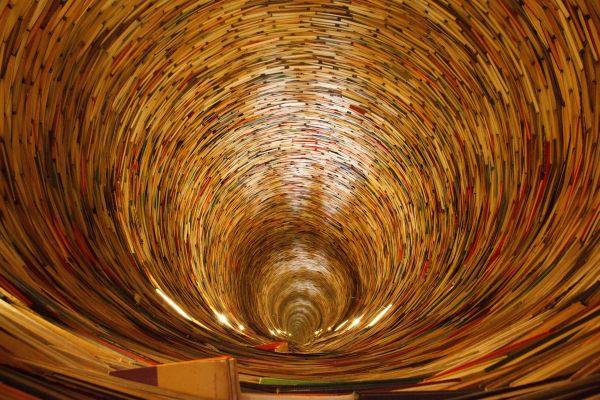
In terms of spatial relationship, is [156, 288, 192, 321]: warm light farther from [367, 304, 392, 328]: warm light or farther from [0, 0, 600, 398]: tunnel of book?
[367, 304, 392, 328]: warm light

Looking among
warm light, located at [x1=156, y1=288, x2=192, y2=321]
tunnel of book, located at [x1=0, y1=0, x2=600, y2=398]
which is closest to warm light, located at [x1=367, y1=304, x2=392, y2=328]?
tunnel of book, located at [x1=0, y1=0, x2=600, y2=398]

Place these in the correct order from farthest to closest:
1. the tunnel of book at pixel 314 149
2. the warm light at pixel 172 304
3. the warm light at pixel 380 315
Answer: the warm light at pixel 380 315 → the warm light at pixel 172 304 → the tunnel of book at pixel 314 149

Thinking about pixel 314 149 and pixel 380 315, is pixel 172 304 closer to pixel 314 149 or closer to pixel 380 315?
pixel 380 315

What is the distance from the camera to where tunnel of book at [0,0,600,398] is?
65 centimetres

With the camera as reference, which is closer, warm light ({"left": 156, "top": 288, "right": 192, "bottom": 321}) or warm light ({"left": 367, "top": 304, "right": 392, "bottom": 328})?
warm light ({"left": 156, "top": 288, "right": 192, "bottom": 321})

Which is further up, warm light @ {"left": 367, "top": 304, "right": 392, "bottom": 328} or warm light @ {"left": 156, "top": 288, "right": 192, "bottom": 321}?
warm light @ {"left": 367, "top": 304, "right": 392, "bottom": 328}

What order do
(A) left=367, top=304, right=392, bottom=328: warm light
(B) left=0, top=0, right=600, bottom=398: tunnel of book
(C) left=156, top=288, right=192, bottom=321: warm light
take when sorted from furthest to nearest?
(A) left=367, top=304, right=392, bottom=328: warm light
(C) left=156, top=288, right=192, bottom=321: warm light
(B) left=0, top=0, right=600, bottom=398: tunnel of book

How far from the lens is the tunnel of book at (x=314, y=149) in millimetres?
649

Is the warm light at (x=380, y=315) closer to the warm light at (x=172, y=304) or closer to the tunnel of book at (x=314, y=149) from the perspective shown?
the tunnel of book at (x=314, y=149)

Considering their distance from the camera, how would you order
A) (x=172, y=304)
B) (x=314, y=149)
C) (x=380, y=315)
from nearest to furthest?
(x=172, y=304) < (x=380, y=315) < (x=314, y=149)

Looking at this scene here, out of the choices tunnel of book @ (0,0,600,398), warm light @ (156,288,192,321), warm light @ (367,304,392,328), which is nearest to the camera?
tunnel of book @ (0,0,600,398)

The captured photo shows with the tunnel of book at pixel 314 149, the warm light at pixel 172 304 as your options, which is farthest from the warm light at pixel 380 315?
the warm light at pixel 172 304

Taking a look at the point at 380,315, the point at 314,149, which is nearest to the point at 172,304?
the point at 380,315

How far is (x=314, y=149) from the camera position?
2.37m
